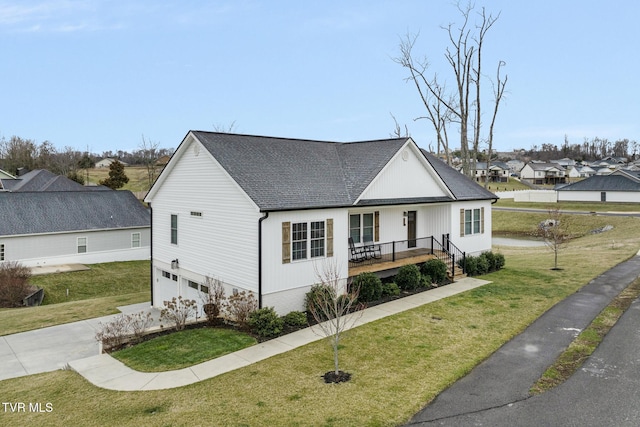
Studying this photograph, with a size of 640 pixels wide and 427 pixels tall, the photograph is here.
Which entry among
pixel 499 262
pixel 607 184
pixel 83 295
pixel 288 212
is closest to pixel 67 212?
pixel 83 295

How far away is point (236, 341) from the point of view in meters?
13.4

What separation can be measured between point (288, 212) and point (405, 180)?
6.88 m

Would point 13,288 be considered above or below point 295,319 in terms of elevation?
below

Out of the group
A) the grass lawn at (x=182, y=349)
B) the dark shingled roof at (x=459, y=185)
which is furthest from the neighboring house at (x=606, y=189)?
the grass lawn at (x=182, y=349)

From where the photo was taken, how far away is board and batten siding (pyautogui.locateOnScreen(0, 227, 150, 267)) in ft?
102

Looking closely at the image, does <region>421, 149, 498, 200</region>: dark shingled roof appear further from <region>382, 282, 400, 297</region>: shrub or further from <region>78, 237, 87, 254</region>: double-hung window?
<region>78, 237, 87, 254</region>: double-hung window

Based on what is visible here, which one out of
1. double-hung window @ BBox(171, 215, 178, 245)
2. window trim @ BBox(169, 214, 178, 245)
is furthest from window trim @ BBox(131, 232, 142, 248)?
double-hung window @ BBox(171, 215, 178, 245)

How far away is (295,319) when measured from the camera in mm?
14594

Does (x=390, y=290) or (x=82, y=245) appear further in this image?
(x=82, y=245)

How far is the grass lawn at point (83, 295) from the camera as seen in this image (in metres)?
18.4

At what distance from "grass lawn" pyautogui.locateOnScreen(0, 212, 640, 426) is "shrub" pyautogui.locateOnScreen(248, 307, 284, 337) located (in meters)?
1.41

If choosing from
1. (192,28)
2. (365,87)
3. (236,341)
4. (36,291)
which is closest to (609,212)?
(365,87)

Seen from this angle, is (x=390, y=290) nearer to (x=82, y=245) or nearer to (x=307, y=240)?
(x=307, y=240)

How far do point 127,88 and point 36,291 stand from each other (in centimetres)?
2103
